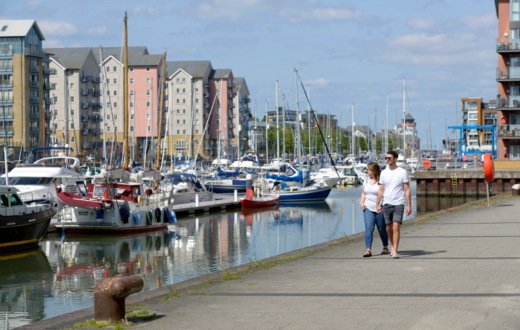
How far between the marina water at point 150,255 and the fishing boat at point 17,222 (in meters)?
0.72

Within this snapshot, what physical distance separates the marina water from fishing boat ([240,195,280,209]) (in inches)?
138

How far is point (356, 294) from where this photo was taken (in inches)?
595

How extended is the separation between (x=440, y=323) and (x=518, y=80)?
82450 mm

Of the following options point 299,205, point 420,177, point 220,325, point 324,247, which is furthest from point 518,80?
point 220,325

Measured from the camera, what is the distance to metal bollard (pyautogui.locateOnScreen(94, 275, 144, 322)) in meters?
12.6

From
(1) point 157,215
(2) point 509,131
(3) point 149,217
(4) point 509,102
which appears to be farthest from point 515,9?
(3) point 149,217

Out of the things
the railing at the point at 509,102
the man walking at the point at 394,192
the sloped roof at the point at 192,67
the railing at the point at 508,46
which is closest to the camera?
the man walking at the point at 394,192

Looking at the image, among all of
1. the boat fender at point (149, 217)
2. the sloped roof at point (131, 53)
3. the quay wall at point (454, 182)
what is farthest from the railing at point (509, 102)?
the sloped roof at point (131, 53)

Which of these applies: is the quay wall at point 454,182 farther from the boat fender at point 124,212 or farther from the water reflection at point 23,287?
the water reflection at point 23,287

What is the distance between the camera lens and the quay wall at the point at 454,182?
273ft

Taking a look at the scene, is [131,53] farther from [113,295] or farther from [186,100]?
[113,295]

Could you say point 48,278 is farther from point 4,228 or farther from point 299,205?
point 299,205

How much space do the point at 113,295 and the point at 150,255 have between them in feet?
88.1

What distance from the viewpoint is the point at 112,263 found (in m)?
36.6
